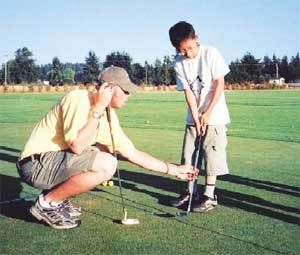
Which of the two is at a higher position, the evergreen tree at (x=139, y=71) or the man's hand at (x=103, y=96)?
the evergreen tree at (x=139, y=71)

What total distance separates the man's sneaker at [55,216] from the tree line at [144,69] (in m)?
106

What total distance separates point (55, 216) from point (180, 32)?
233 cm

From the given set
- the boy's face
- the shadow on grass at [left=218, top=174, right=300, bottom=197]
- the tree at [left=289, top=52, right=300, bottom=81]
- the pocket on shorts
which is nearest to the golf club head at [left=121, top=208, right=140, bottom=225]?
the pocket on shorts

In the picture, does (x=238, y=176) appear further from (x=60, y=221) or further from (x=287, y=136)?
(x=287, y=136)

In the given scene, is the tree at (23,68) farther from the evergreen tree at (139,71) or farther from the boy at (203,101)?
the boy at (203,101)

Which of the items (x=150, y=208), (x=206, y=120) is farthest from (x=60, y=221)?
(x=206, y=120)

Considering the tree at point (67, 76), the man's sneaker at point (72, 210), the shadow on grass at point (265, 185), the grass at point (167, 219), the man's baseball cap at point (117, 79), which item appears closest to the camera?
the grass at point (167, 219)

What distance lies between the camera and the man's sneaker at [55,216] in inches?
181

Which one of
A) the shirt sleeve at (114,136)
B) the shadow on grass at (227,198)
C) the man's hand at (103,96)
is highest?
the man's hand at (103,96)

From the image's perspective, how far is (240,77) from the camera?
114 m

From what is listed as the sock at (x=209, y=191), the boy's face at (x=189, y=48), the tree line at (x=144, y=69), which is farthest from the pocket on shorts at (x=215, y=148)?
the tree line at (x=144, y=69)

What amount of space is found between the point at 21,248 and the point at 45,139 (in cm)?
107

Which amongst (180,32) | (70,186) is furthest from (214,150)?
(70,186)

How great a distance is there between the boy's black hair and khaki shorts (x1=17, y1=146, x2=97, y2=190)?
5.37 feet
